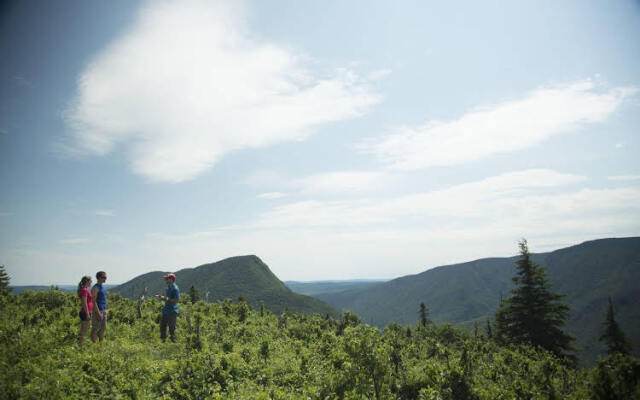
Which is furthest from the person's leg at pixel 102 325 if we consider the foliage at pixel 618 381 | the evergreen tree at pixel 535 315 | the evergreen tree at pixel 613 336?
the evergreen tree at pixel 613 336

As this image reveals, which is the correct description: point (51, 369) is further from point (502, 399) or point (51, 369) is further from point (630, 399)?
point (630, 399)

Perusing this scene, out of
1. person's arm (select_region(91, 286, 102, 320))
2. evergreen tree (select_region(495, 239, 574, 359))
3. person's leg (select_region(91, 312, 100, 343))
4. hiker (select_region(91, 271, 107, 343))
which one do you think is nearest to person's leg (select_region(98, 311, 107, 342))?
hiker (select_region(91, 271, 107, 343))

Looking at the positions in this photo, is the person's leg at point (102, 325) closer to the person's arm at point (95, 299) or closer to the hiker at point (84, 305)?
the person's arm at point (95, 299)

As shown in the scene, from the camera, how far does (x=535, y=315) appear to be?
94.1ft

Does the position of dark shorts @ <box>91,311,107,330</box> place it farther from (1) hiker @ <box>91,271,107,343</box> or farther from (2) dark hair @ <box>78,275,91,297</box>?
(2) dark hair @ <box>78,275,91,297</box>

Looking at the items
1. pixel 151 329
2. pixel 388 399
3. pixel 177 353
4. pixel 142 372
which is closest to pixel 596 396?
pixel 388 399

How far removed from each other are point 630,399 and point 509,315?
27126mm

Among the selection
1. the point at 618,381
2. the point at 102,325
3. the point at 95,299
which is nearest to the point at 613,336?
the point at 618,381

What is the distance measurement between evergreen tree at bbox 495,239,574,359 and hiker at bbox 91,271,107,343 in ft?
104

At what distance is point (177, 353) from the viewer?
12.4 meters

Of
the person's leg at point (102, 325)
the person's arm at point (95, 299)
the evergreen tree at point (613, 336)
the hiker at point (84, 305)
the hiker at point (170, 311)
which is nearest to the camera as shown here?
the hiker at point (84, 305)

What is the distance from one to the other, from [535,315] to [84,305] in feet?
113

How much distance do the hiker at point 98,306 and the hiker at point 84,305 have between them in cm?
21

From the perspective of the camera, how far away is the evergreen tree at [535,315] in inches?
1089
